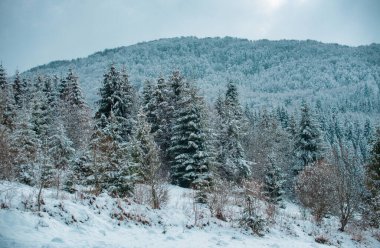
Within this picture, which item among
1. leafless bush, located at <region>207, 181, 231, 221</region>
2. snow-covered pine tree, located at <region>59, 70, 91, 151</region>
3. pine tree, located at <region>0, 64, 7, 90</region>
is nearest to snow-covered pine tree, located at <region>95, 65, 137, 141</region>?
snow-covered pine tree, located at <region>59, 70, 91, 151</region>

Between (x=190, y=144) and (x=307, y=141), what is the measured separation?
73.6 ft

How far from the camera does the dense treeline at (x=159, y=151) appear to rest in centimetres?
1719

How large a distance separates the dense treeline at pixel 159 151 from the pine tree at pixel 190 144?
8cm

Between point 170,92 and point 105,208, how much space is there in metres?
25.0

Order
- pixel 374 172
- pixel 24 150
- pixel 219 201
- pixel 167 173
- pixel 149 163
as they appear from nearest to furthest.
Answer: pixel 219 201
pixel 149 163
pixel 24 150
pixel 167 173
pixel 374 172

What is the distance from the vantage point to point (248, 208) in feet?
49.0

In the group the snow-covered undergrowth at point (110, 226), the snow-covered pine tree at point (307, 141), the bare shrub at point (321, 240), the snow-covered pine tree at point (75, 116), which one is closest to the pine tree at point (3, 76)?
the snow-covered pine tree at point (75, 116)

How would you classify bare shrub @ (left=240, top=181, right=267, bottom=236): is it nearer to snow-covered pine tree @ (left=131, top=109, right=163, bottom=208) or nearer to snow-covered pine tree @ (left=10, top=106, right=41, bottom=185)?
snow-covered pine tree @ (left=131, top=109, right=163, bottom=208)

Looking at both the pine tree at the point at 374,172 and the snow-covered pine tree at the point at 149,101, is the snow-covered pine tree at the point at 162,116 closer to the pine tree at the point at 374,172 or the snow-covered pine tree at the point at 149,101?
the snow-covered pine tree at the point at 149,101

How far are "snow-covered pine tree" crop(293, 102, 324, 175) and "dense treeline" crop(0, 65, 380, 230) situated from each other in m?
0.13

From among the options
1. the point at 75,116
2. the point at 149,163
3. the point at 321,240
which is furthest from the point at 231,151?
the point at 321,240

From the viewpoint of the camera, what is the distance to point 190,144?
29234 mm

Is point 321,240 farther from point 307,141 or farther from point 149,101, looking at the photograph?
point 307,141

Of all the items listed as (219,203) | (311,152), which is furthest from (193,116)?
(311,152)
